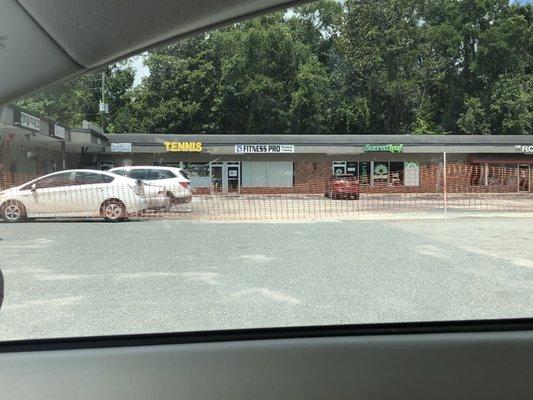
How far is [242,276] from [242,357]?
3144 mm

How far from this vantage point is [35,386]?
7.61ft

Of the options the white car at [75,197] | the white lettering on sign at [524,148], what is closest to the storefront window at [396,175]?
the white lettering on sign at [524,148]

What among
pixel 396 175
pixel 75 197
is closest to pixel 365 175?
pixel 396 175

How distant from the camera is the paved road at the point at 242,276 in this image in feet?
12.9

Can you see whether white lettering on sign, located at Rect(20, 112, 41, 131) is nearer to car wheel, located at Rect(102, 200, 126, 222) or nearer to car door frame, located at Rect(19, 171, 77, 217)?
car door frame, located at Rect(19, 171, 77, 217)

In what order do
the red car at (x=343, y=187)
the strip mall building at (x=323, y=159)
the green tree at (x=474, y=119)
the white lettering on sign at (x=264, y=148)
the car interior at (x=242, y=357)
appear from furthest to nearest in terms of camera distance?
the red car at (x=343, y=187) → the strip mall building at (x=323, y=159) → the white lettering on sign at (x=264, y=148) → the green tree at (x=474, y=119) → the car interior at (x=242, y=357)

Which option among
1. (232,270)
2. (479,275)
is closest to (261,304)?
(232,270)

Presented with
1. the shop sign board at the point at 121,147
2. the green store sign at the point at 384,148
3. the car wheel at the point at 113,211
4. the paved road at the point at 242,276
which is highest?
the shop sign board at the point at 121,147

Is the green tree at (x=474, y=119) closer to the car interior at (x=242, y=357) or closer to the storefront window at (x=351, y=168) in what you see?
the storefront window at (x=351, y=168)

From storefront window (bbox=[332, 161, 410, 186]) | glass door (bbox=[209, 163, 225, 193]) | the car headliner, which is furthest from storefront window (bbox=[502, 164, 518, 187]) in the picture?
the car headliner

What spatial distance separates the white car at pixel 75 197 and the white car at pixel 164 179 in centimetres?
14

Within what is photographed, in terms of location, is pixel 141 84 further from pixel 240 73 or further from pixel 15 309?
pixel 15 309

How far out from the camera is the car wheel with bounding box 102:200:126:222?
8.59 metres

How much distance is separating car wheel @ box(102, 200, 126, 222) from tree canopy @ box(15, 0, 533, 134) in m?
4.15
